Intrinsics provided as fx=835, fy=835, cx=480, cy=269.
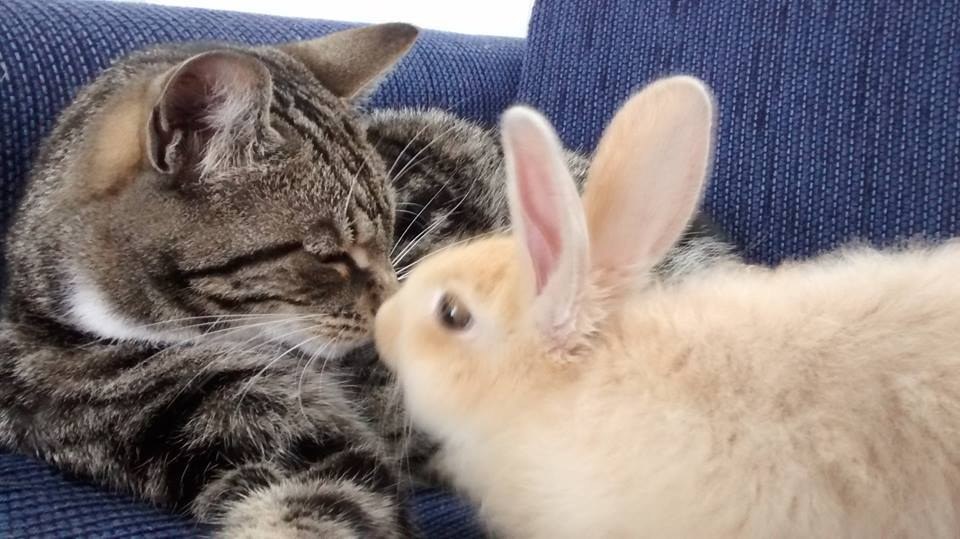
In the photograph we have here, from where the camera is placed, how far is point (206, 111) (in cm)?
91

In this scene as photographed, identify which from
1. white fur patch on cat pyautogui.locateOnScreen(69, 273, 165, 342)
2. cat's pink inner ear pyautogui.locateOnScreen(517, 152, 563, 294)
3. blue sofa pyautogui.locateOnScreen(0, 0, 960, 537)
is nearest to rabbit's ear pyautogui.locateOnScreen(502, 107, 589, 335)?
cat's pink inner ear pyautogui.locateOnScreen(517, 152, 563, 294)

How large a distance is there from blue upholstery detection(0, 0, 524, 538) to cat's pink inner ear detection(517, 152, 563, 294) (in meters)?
0.35

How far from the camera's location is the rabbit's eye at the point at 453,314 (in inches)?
30.0

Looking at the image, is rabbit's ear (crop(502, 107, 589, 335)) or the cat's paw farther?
the cat's paw

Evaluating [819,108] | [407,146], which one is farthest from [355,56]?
[819,108]

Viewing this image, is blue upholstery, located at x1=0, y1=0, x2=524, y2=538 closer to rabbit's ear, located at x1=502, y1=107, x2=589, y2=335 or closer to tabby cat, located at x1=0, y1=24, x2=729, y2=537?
tabby cat, located at x1=0, y1=24, x2=729, y2=537

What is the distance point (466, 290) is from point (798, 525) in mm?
340

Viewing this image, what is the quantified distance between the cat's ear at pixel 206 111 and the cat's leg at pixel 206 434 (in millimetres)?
228

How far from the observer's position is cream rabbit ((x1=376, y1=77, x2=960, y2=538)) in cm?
59

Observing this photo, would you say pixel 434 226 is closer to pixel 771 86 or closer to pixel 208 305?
pixel 208 305

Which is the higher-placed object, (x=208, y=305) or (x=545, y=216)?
(x=545, y=216)

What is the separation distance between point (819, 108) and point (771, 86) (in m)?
0.09

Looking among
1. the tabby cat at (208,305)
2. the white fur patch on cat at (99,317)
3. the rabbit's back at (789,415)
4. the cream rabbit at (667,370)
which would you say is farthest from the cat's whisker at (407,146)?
the rabbit's back at (789,415)

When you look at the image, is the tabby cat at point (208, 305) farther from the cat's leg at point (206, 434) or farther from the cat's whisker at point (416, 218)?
the cat's whisker at point (416, 218)
